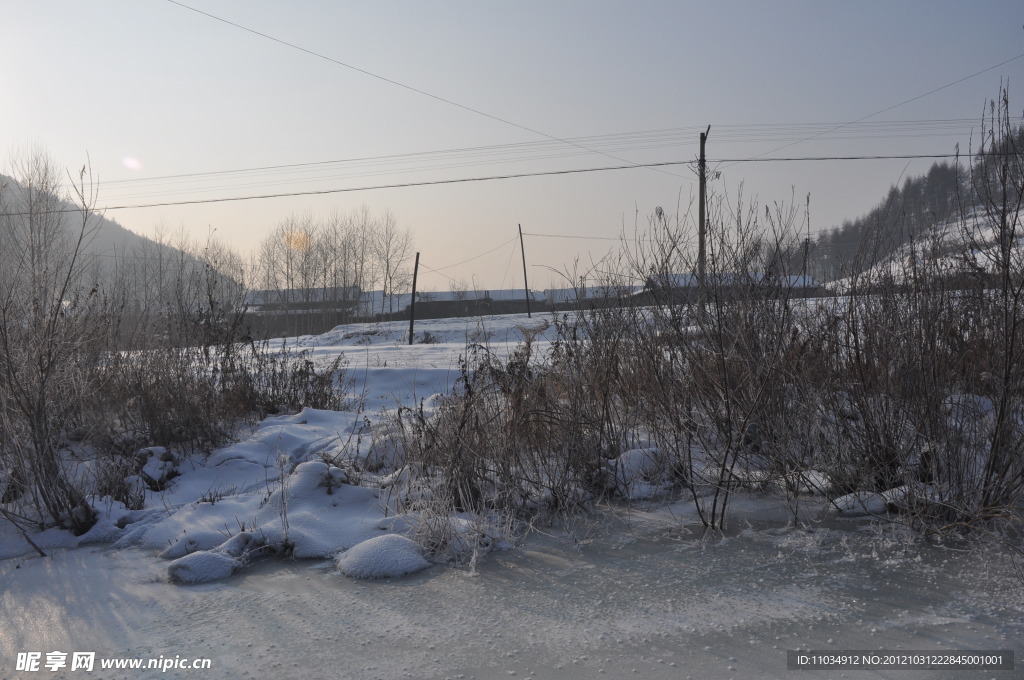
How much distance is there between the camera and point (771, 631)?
296 centimetres

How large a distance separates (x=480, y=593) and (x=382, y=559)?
678mm

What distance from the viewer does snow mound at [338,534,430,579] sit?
3.83 metres

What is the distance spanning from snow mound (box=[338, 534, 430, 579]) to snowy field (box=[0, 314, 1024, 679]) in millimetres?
12

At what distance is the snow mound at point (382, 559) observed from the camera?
3.83 m

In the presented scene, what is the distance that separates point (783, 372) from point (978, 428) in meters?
1.15

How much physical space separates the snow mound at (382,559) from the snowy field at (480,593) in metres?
0.01

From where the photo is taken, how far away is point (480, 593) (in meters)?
3.54

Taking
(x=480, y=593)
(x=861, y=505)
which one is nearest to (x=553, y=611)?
(x=480, y=593)

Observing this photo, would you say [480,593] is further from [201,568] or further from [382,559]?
[201,568]

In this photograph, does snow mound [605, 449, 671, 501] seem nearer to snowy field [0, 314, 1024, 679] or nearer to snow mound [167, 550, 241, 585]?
snowy field [0, 314, 1024, 679]

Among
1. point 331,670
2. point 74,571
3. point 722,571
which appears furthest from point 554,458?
point 74,571

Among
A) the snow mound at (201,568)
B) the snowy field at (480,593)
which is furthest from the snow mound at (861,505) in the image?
the snow mound at (201,568)

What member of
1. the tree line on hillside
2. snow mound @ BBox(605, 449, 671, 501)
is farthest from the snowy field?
the tree line on hillside

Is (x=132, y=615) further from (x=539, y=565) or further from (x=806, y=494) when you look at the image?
(x=806, y=494)
